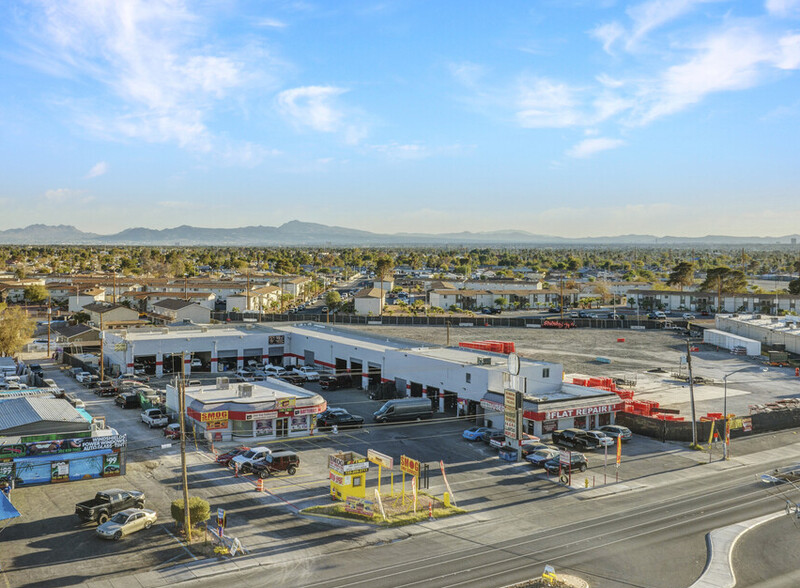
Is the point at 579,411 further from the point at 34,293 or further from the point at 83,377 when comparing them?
the point at 34,293

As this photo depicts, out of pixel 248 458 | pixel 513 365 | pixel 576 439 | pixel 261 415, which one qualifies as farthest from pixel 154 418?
pixel 576 439

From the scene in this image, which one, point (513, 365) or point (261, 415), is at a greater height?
point (513, 365)

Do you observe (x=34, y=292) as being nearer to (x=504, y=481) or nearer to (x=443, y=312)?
(x=443, y=312)

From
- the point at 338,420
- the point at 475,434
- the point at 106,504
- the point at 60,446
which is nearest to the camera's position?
the point at 106,504

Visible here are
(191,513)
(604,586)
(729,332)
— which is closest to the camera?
(604,586)

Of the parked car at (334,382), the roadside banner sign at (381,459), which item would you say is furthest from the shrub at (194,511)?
the parked car at (334,382)

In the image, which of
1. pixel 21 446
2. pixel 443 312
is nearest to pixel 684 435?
pixel 21 446

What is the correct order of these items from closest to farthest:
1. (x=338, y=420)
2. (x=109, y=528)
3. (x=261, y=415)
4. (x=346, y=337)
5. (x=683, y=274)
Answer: (x=109, y=528) < (x=261, y=415) < (x=338, y=420) < (x=346, y=337) < (x=683, y=274)
